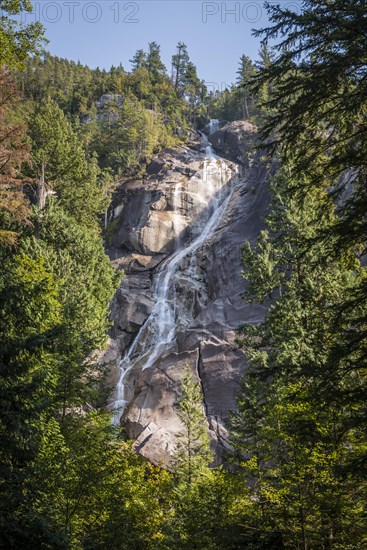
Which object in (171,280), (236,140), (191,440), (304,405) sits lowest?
(191,440)

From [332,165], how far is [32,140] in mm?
26965

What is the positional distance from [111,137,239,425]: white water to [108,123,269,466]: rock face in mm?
104

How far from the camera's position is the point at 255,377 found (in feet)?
28.0

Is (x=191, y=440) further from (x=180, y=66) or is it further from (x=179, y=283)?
(x=180, y=66)

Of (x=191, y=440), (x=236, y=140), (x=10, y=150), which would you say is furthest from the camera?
(x=236, y=140)

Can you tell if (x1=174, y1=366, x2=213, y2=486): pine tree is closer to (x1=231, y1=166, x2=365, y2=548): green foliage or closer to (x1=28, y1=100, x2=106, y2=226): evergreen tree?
(x1=231, y1=166, x2=365, y2=548): green foliage

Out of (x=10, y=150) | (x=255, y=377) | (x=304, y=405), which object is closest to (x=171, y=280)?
(x=10, y=150)

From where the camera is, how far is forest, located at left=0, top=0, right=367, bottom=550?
293 inches

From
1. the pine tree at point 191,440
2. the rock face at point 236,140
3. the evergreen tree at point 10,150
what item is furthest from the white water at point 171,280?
the evergreen tree at point 10,150

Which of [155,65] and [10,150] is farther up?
[155,65]

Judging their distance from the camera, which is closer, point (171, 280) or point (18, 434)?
point (18, 434)

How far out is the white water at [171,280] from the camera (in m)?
31.3

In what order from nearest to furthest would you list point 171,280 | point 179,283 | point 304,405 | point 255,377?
point 255,377
point 304,405
point 179,283
point 171,280

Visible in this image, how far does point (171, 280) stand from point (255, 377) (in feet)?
107
